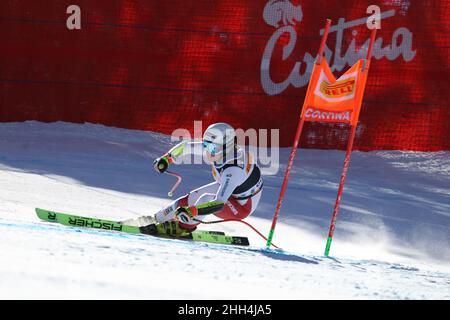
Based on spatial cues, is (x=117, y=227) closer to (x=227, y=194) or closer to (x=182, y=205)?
(x=182, y=205)

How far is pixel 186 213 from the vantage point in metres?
7.22

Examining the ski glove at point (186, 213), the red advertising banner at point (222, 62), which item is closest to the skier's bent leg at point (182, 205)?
the ski glove at point (186, 213)

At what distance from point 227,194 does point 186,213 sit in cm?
40

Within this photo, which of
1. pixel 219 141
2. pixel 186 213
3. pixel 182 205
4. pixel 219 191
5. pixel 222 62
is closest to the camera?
pixel 186 213

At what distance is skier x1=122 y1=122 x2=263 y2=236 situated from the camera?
24.1 feet

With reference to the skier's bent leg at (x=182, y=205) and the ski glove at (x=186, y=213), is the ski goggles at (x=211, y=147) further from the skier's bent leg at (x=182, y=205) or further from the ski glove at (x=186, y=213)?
the ski glove at (x=186, y=213)

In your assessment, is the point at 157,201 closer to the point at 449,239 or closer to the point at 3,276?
the point at 449,239

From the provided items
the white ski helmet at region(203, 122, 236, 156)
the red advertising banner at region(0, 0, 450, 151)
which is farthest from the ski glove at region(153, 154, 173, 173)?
the red advertising banner at region(0, 0, 450, 151)

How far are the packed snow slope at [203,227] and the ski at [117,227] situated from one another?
0.16 metres

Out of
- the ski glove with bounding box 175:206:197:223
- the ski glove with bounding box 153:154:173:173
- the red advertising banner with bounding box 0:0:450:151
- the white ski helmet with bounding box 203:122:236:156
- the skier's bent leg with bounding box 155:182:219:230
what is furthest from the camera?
the red advertising banner with bounding box 0:0:450:151


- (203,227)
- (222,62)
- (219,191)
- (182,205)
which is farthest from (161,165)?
(222,62)

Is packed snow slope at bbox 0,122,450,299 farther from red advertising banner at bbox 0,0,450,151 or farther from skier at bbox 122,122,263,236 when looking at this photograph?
red advertising banner at bbox 0,0,450,151

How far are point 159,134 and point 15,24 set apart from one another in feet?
8.38

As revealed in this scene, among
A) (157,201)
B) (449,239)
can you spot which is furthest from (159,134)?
(449,239)
